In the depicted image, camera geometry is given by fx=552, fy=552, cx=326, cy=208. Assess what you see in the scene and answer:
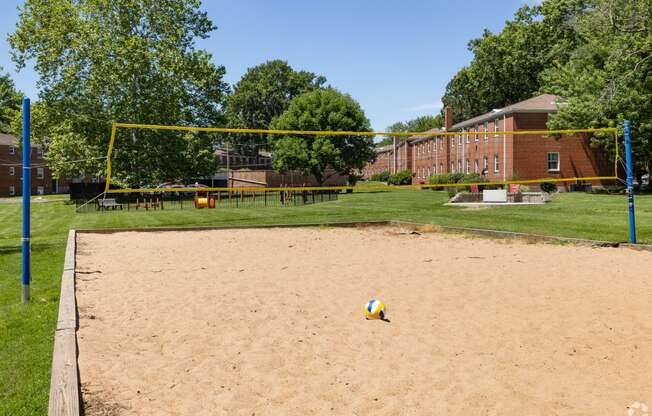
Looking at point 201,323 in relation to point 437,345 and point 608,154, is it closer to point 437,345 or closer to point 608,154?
point 437,345

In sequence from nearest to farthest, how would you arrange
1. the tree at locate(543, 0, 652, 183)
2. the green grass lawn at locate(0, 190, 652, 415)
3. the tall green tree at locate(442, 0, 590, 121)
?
the green grass lawn at locate(0, 190, 652, 415), the tree at locate(543, 0, 652, 183), the tall green tree at locate(442, 0, 590, 121)

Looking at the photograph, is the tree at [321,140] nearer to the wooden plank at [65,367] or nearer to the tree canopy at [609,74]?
the tree canopy at [609,74]

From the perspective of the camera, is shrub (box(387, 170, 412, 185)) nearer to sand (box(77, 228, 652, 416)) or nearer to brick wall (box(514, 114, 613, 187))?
brick wall (box(514, 114, 613, 187))

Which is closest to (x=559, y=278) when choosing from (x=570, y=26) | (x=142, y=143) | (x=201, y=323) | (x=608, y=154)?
(x=201, y=323)

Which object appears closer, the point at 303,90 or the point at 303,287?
the point at 303,287

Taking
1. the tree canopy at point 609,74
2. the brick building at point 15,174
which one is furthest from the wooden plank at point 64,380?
the brick building at point 15,174

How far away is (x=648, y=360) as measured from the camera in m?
4.97

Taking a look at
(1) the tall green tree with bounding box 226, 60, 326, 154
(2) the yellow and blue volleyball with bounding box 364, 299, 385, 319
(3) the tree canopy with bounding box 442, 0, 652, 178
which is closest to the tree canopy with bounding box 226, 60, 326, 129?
(1) the tall green tree with bounding box 226, 60, 326, 154

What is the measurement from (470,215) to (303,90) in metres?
67.0

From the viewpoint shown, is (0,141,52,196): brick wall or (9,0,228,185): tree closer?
(9,0,228,185): tree

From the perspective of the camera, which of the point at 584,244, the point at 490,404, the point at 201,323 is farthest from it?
the point at 584,244

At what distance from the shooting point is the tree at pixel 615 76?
34.7m

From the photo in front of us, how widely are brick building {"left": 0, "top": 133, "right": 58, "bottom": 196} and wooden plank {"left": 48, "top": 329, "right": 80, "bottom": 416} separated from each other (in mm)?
72565

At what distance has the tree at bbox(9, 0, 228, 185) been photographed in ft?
129
